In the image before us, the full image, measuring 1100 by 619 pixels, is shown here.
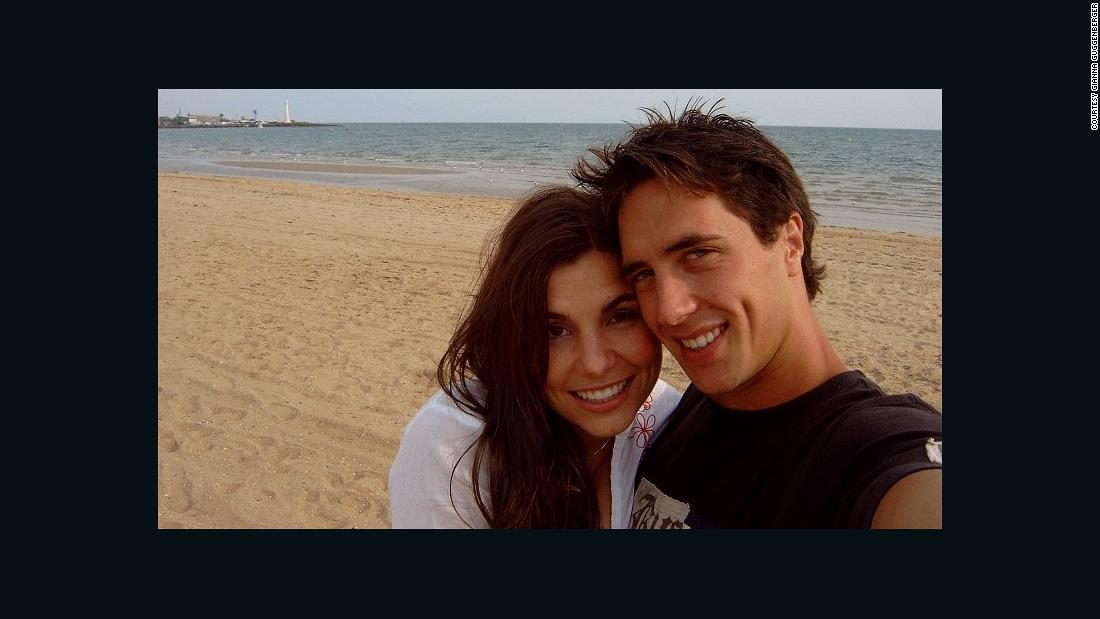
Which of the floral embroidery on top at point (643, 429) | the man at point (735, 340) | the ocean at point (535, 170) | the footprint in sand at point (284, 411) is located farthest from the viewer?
the ocean at point (535, 170)

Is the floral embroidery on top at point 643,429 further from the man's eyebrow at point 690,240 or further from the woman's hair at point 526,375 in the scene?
the man's eyebrow at point 690,240

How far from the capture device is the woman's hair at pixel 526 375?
2.28m

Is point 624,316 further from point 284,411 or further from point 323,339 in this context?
point 323,339

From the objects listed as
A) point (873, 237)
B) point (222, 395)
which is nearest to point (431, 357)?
point (222, 395)

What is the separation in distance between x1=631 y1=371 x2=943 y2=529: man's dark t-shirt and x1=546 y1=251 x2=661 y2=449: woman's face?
25 centimetres

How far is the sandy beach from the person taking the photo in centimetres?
482

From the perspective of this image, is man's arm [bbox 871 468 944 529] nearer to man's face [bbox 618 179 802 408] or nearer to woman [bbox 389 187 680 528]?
man's face [bbox 618 179 802 408]

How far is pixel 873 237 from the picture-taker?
44.0 feet

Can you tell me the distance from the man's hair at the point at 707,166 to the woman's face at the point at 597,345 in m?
0.24

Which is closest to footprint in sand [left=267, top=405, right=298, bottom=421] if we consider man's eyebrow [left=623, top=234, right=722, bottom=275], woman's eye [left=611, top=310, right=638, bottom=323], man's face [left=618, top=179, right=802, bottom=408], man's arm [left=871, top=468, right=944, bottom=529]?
woman's eye [left=611, top=310, right=638, bottom=323]

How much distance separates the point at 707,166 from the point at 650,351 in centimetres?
62

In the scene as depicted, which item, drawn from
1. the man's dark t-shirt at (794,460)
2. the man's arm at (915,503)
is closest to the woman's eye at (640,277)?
the man's dark t-shirt at (794,460)

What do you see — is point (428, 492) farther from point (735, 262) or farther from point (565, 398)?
point (735, 262)

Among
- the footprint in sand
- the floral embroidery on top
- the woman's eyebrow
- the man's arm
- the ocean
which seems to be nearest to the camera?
the man's arm
